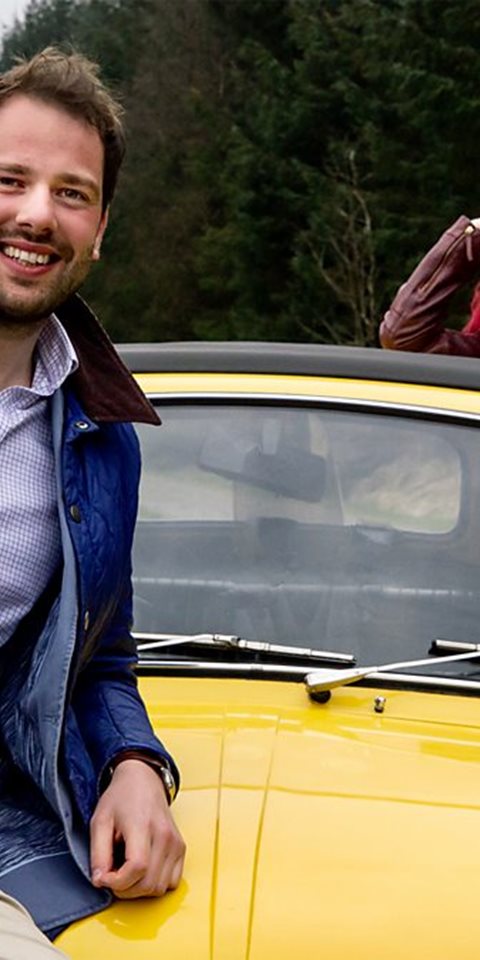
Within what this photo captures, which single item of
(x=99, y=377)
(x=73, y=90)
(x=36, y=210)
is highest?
(x=73, y=90)

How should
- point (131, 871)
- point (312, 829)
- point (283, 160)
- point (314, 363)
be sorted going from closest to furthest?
point (131, 871) < point (312, 829) < point (314, 363) < point (283, 160)

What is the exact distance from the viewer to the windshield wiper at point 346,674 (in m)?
2.83

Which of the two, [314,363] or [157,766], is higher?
[314,363]

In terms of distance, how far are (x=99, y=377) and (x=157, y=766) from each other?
0.58 metres

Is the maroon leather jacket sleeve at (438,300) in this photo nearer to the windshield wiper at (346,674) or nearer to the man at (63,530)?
the windshield wiper at (346,674)

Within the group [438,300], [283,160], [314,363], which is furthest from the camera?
[283,160]

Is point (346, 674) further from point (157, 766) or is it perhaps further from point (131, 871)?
point (131, 871)

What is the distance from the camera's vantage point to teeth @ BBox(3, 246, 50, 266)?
94.3 inches

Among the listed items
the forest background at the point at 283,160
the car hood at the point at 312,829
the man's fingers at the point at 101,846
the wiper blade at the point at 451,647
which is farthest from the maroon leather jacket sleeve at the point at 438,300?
the forest background at the point at 283,160

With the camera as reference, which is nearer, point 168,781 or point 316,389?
point 168,781

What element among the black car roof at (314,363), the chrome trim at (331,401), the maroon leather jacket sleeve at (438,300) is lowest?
the maroon leather jacket sleeve at (438,300)

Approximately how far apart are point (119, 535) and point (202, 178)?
5151cm

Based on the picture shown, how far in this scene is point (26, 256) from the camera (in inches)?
94.4

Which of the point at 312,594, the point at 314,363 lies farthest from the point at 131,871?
the point at 314,363
